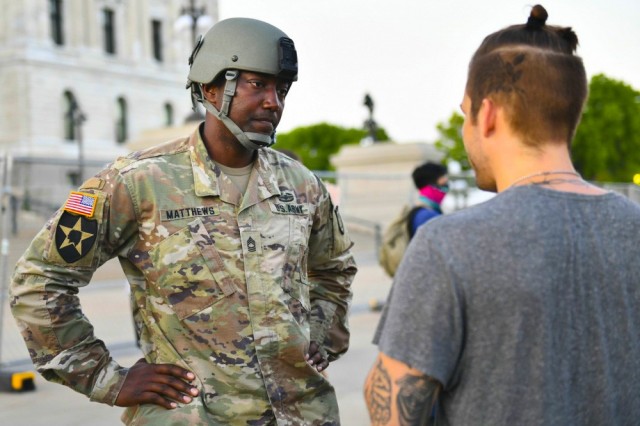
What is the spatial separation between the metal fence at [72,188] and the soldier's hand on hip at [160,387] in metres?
5.46

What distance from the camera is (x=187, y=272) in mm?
2820

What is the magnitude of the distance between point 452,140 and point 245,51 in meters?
59.4

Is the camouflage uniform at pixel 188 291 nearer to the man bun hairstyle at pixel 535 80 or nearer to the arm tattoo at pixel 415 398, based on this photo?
the arm tattoo at pixel 415 398

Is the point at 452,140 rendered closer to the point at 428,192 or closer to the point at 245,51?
the point at 428,192

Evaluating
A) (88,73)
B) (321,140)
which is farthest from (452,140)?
(321,140)

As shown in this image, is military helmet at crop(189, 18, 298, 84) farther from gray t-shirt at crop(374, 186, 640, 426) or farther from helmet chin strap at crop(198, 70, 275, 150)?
gray t-shirt at crop(374, 186, 640, 426)

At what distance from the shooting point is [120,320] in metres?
12.1

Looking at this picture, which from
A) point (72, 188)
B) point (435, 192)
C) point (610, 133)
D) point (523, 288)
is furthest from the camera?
A: point (610, 133)

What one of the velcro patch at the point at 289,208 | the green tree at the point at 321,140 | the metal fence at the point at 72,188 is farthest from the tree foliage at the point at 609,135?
the velcro patch at the point at 289,208

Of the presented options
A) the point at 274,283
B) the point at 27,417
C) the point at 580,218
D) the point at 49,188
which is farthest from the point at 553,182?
the point at 49,188

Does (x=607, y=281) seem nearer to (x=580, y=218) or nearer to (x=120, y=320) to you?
(x=580, y=218)

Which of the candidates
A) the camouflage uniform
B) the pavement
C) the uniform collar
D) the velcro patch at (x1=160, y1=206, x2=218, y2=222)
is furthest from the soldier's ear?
the pavement

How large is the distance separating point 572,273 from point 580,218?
124 millimetres

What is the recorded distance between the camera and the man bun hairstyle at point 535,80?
6.16 ft
